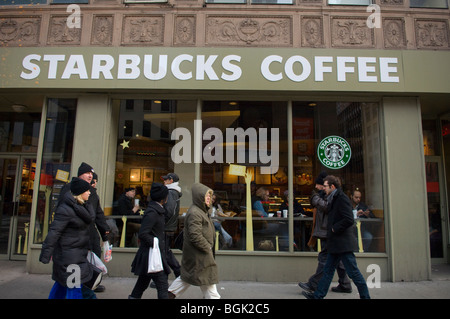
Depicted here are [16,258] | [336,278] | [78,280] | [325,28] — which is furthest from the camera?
[16,258]

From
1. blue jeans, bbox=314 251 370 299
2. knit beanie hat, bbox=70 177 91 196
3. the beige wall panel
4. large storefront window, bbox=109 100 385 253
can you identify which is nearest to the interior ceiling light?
large storefront window, bbox=109 100 385 253

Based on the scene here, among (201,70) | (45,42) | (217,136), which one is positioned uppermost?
(45,42)

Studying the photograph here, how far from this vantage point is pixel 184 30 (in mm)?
6883

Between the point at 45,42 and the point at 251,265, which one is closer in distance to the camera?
the point at 251,265

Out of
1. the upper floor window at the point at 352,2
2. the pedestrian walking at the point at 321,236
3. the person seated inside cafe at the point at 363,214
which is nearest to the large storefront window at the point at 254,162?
the person seated inside cafe at the point at 363,214

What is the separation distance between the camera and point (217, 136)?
716 centimetres

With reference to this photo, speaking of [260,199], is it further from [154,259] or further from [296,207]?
[154,259]

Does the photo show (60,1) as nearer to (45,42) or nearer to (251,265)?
(45,42)

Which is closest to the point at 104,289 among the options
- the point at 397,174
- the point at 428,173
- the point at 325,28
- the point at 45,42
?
the point at 45,42

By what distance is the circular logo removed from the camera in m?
6.98

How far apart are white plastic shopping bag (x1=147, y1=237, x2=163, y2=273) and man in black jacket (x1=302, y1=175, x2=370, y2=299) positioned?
2422 mm

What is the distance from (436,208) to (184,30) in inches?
289

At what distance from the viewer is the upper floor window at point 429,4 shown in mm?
6961

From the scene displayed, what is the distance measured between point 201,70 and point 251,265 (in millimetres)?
4034
